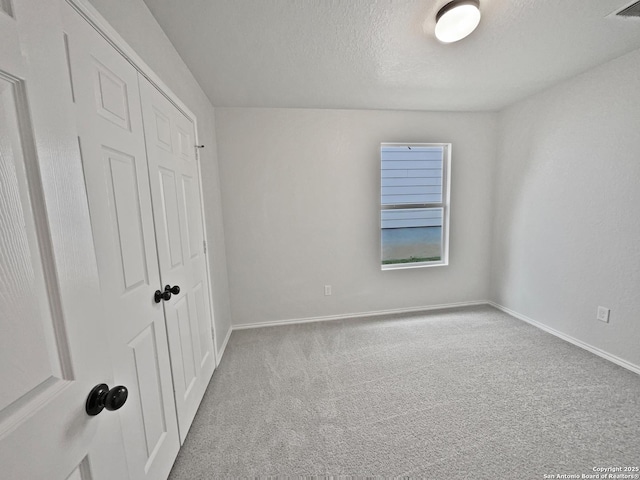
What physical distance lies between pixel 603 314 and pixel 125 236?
347 cm

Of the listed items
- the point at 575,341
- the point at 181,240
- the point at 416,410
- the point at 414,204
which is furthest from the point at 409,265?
the point at 181,240

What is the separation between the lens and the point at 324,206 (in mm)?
2807

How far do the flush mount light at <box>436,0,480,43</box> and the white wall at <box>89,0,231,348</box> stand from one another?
1617 millimetres

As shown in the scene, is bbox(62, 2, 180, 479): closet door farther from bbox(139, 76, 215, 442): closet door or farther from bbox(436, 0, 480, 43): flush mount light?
bbox(436, 0, 480, 43): flush mount light

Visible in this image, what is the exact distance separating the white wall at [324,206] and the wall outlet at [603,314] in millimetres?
1205

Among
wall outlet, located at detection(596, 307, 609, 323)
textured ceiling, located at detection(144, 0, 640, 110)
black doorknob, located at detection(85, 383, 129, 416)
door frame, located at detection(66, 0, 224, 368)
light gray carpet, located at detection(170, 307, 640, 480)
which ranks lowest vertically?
light gray carpet, located at detection(170, 307, 640, 480)

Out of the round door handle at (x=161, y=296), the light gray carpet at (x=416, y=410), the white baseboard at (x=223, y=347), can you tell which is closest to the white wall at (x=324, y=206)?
the white baseboard at (x=223, y=347)

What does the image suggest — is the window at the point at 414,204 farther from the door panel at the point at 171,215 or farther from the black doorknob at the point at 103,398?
the black doorknob at the point at 103,398

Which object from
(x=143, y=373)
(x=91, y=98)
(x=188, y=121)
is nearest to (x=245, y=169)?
(x=188, y=121)

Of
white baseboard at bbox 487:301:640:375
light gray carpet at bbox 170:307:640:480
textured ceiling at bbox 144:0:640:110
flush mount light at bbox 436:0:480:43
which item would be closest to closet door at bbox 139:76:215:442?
light gray carpet at bbox 170:307:640:480

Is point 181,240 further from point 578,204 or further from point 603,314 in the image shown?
point 603,314

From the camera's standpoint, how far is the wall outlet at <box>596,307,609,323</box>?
6.78ft

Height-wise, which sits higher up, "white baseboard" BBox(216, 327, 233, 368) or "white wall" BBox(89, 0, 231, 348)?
"white wall" BBox(89, 0, 231, 348)

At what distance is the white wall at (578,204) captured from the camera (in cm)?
191
